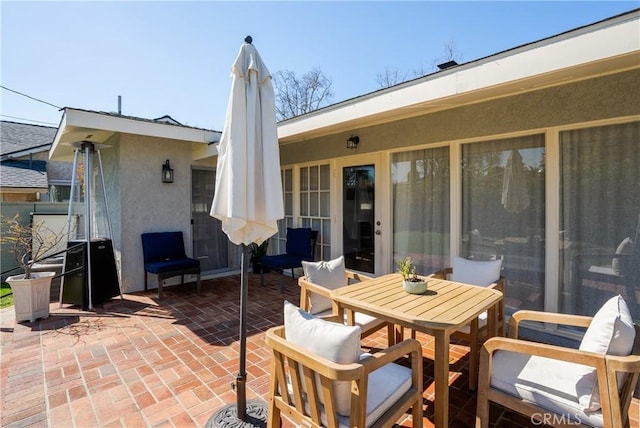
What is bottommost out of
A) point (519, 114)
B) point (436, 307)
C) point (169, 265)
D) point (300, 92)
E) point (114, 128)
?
point (169, 265)

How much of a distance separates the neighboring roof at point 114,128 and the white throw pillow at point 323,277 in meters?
3.79

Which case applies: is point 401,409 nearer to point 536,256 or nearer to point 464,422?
point 464,422

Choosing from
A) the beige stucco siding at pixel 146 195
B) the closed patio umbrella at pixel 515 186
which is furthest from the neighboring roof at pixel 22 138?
the closed patio umbrella at pixel 515 186

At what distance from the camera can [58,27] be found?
20.1 ft

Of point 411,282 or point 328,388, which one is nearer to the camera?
point 328,388

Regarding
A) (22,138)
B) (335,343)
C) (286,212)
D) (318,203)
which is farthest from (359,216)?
(22,138)

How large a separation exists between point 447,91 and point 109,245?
18.0 feet

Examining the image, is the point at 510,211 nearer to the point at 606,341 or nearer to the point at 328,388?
the point at 606,341

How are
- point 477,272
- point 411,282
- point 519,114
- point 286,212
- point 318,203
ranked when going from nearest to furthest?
point 411,282 < point 477,272 < point 519,114 < point 318,203 < point 286,212

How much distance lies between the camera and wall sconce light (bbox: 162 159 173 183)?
233 inches

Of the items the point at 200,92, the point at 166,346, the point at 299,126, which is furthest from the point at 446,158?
the point at 200,92

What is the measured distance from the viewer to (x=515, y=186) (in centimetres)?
375

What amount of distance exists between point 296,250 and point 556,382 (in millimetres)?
4788

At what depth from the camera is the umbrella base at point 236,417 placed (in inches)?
84.5
